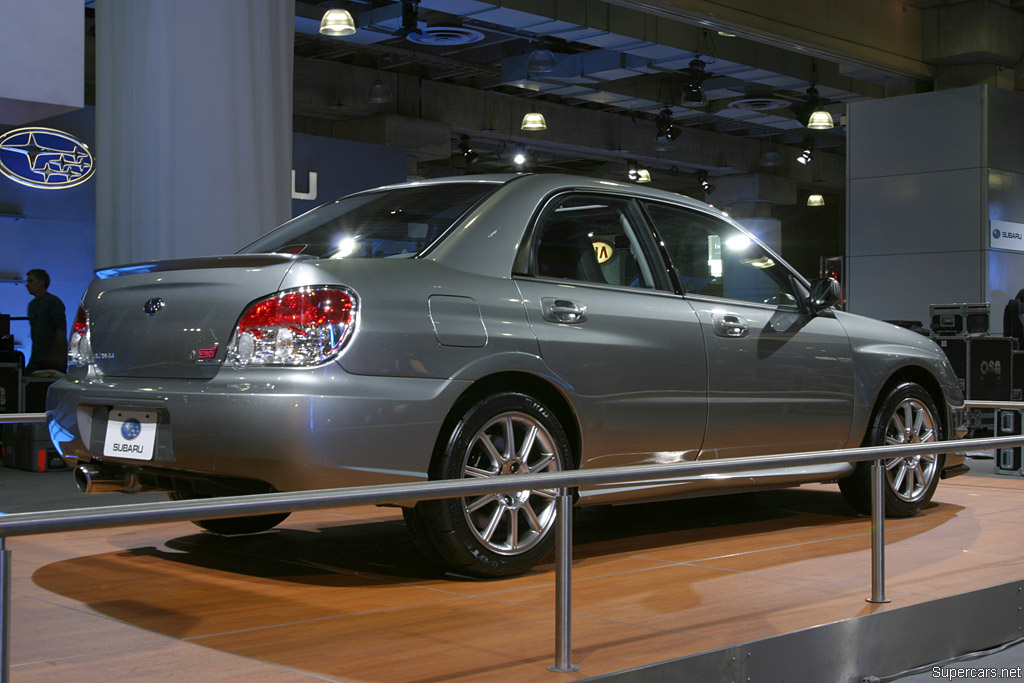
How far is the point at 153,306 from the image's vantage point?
3.58 metres

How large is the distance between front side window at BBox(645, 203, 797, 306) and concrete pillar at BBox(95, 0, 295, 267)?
2.47m

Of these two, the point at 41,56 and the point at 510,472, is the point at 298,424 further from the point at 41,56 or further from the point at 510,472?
the point at 41,56

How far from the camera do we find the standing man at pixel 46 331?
32.3ft

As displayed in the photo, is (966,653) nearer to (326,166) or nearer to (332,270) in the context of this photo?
(332,270)

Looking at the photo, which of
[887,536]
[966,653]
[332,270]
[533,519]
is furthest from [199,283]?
[966,653]

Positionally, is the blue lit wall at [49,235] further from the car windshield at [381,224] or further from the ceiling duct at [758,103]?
the ceiling duct at [758,103]

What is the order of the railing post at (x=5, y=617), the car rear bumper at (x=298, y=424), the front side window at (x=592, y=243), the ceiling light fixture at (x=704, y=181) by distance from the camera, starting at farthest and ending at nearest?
1. the ceiling light fixture at (x=704, y=181)
2. the front side window at (x=592, y=243)
3. the car rear bumper at (x=298, y=424)
4. the railing post at (x=5, y=617)

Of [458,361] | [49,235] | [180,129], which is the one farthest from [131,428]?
[49,235]

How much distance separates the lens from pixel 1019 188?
15.2m

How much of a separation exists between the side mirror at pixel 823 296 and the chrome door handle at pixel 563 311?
135cm

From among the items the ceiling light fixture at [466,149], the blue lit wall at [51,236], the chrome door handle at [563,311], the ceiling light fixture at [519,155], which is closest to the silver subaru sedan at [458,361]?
the chrome door handle at [563,311]

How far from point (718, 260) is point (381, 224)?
1444 mm

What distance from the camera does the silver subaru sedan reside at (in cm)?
328

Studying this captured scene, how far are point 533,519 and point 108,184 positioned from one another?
11.4ft
